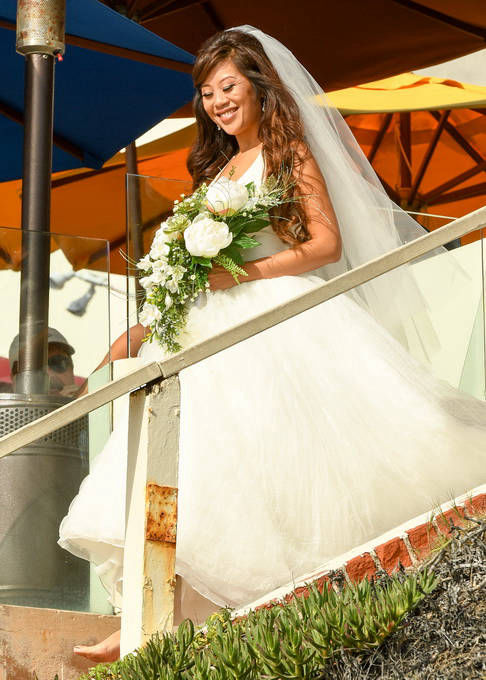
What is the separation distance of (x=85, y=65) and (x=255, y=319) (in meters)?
4.20

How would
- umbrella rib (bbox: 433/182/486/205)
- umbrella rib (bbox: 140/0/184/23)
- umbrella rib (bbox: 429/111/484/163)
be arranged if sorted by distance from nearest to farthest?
umbrella rib (bbox: 140/0/184/23)
umbrella rib (bbox: 433/182/486/205)
umbrella rib (bbox: 429/111/484/163)

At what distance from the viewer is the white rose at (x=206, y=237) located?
3.56 meters

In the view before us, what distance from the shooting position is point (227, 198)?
3701 millimetres

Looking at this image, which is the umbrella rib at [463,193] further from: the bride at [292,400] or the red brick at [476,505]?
the red brick at [476,505]

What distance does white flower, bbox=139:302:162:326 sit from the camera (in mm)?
3609

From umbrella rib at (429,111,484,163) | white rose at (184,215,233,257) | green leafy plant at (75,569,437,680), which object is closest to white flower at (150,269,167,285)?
white rose at (184,215,233,257)

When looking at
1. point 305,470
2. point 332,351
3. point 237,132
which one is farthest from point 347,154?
point 305,470

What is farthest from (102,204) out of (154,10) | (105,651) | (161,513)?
(161,513)

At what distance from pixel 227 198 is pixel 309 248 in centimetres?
32

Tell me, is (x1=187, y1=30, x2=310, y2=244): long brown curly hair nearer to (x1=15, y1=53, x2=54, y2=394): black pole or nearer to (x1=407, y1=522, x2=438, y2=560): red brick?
(x1=15, y1=53, x2=54, y2=394): black pole

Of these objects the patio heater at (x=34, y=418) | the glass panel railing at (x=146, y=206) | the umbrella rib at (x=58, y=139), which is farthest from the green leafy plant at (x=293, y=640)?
the umbrella rib at (x=58, y=139)

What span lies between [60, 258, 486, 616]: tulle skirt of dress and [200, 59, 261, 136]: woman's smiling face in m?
0.82

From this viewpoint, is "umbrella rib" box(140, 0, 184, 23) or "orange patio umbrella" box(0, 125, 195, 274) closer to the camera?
"orange patio umbrella" box(0, 125, 195, 274)

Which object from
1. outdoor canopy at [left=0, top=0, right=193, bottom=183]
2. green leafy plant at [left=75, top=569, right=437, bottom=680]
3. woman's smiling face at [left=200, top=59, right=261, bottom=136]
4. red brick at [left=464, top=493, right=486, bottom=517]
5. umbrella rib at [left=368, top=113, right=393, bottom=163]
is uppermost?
umbrella rib at [left=368, top=113, right=393, bottom=163]
